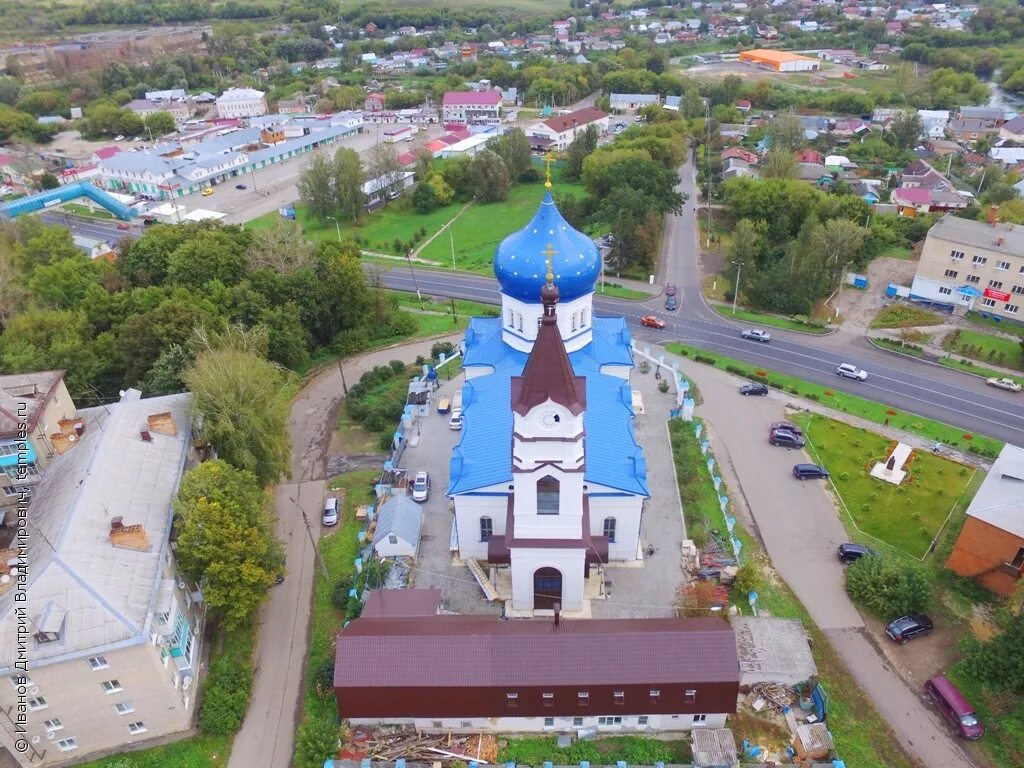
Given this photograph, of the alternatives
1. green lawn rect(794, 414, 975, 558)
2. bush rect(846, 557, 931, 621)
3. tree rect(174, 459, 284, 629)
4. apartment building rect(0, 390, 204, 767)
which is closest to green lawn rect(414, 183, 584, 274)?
green lawn rect(794, 414, 975, 558)

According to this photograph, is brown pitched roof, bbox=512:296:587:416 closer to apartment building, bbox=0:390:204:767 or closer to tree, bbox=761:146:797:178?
apartment building, bbox=0:390:204:767

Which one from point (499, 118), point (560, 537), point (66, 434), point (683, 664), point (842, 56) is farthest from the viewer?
point (842, 56)

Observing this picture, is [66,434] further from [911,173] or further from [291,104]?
[291,104]

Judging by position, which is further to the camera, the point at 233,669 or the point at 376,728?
the point at 233,669

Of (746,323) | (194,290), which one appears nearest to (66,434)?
(194,290)

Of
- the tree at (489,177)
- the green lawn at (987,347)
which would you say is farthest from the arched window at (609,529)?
the tree at (489,177)

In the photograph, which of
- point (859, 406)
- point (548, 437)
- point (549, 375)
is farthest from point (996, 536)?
point (549, 375)

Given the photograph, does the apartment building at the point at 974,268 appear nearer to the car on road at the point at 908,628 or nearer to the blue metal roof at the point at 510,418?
the blue metal roof at the point at 510,418
